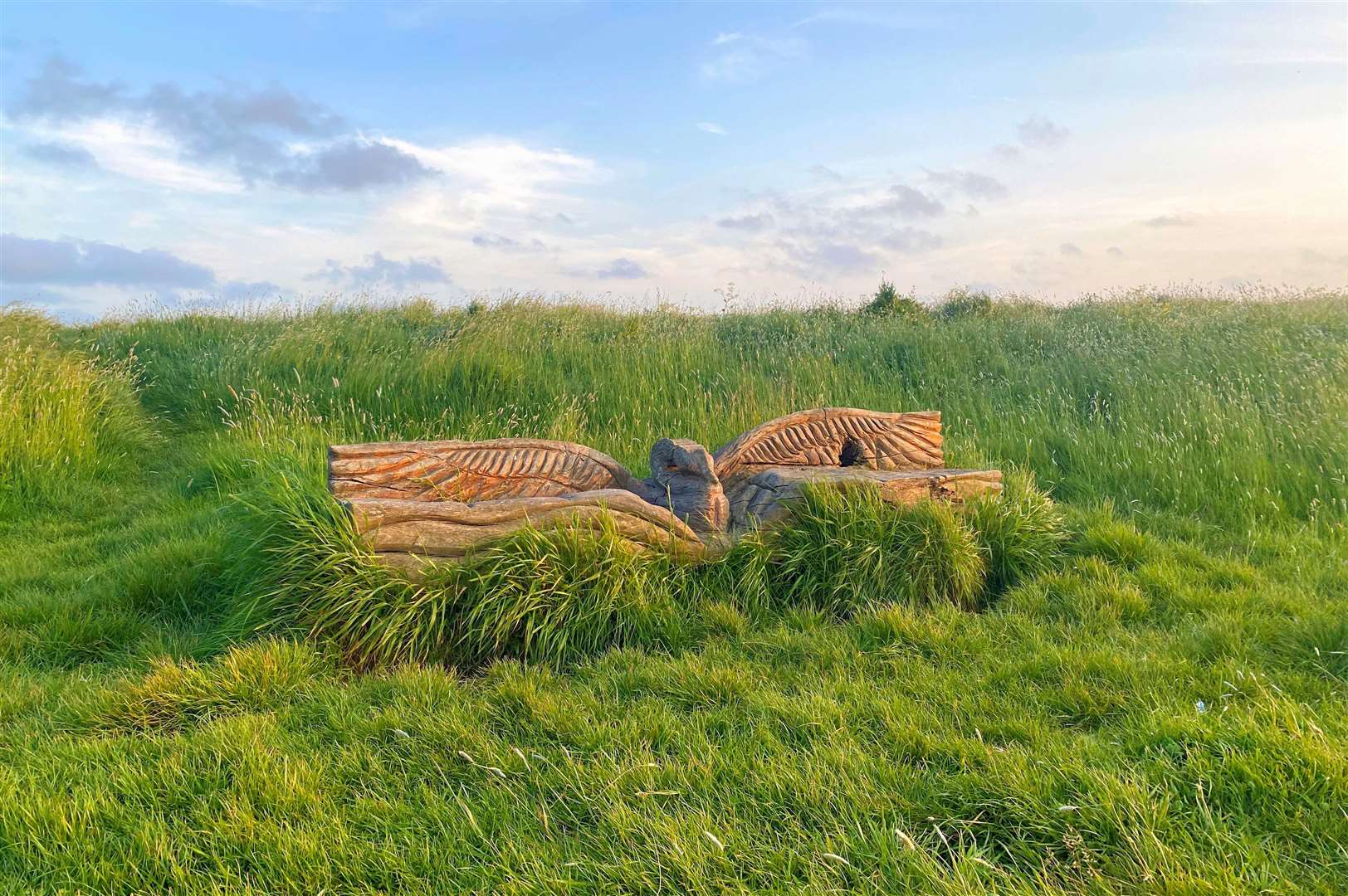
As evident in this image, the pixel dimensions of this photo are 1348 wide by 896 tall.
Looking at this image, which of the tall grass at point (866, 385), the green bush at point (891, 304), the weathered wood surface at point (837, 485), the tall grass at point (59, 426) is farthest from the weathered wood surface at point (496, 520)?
the green bush at point (891, 304)

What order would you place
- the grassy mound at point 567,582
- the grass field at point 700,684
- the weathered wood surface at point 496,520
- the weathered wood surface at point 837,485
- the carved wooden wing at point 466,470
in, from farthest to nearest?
the weathered wood surface at point 837,485
the carved wooden wing at point 466,470
the weathered wood surface at point 496,520
the grassy mound at point 567,582
the grass field at point 700,684

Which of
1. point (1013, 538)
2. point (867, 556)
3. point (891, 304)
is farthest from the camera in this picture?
point (891, 304)

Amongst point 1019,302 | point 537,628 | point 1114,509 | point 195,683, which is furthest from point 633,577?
point 1019,302

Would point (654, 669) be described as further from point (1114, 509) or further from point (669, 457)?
point (1114, 509)

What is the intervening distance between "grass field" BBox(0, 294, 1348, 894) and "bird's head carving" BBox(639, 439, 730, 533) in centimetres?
44

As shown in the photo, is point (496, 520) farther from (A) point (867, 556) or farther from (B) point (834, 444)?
(B) point (834, 444)

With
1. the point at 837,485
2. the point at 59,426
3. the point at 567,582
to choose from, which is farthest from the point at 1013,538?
the point at 59,426

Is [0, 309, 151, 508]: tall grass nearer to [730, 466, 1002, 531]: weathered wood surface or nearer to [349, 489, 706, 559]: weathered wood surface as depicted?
[349, 489, 706, 559]: weathered wood surface

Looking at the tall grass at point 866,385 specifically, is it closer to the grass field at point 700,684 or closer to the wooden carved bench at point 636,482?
the grass field at point 700,684

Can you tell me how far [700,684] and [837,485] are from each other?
74.4 inches

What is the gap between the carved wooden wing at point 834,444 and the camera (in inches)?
231

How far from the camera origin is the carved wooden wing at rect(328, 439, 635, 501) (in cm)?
482

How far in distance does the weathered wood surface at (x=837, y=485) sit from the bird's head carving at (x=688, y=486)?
18cm

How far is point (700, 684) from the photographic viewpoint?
12.3ft
